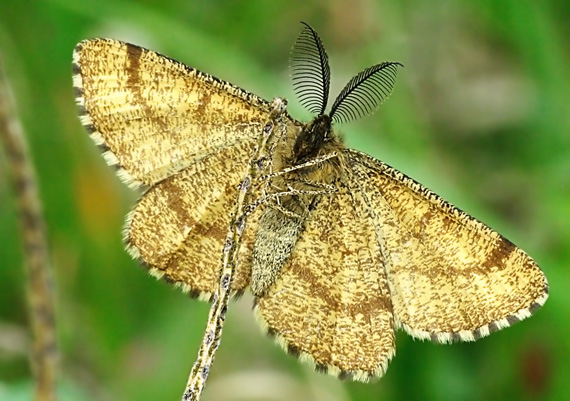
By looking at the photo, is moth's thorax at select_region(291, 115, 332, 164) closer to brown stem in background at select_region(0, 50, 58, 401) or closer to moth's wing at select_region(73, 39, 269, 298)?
moth's wing at select_region(73, 39, 269, 298)

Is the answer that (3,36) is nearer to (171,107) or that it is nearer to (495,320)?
(171,107)

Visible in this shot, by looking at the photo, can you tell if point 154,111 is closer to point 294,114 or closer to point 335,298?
point 335,298

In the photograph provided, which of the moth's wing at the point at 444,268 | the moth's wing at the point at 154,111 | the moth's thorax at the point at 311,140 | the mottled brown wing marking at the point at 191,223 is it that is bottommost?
the moth's wing at the point at 444,268

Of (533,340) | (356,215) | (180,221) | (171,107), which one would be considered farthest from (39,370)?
(533,340)

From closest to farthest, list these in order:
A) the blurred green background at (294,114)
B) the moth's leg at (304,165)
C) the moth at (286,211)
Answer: the moth's leg at (304,165)
the moth at (286,211)
the blurred green background at (294,114)

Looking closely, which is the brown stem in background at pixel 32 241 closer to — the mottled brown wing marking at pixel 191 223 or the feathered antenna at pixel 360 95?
the mottled brown wing marking at pixel 191 223

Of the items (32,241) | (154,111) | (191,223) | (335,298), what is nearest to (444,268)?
(335,298)

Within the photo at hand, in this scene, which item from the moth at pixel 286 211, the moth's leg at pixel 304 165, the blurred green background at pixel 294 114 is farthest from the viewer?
the blurred green background at pixel 294 114

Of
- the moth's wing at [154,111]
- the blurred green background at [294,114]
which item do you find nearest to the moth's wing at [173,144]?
the moth's wing at [154,111]
